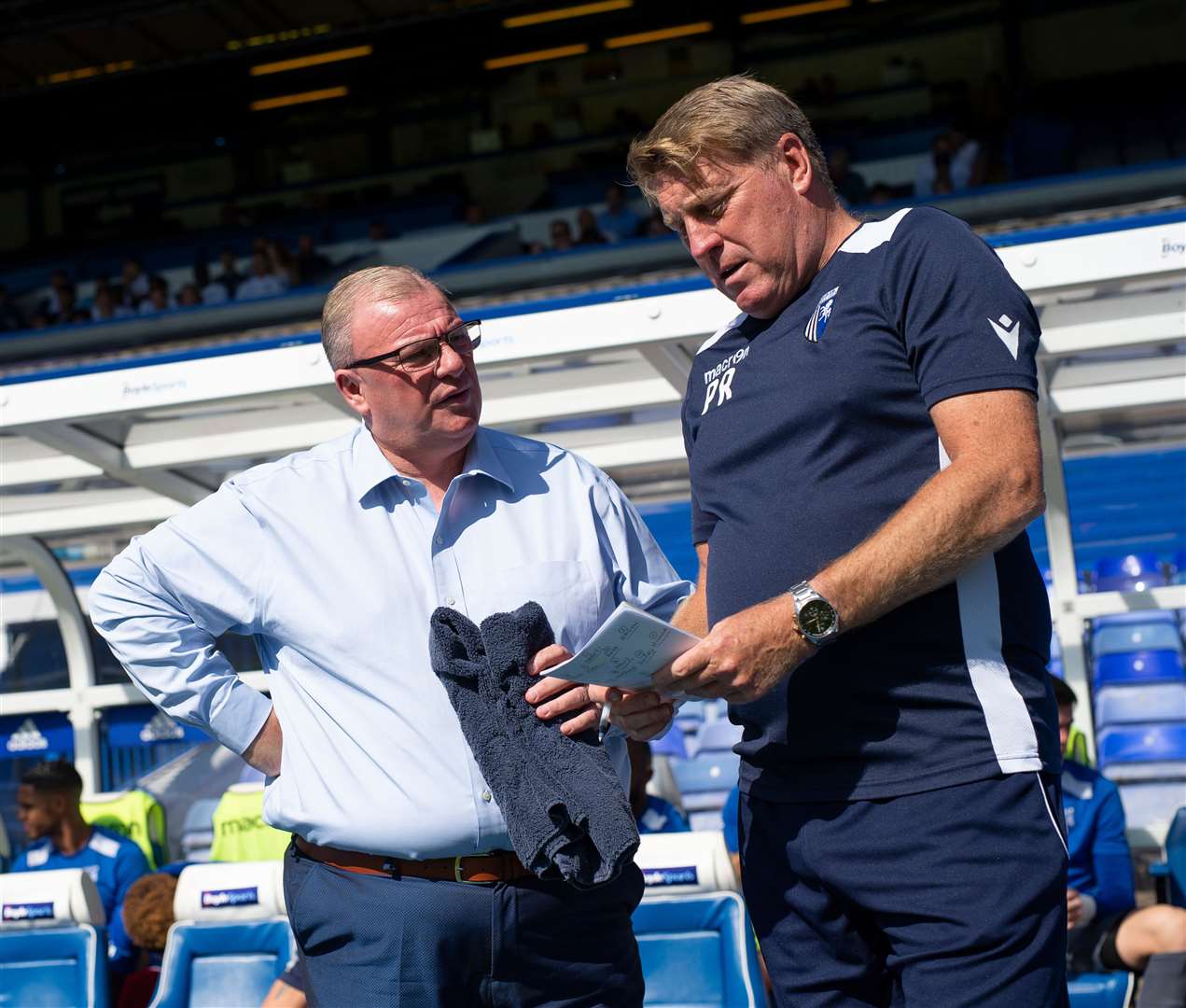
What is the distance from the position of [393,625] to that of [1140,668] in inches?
278

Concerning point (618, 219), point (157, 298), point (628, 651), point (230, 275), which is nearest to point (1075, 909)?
point (628, 651)

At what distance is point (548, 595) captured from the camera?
7.88 ft

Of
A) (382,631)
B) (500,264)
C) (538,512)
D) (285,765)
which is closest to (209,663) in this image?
(285,765)

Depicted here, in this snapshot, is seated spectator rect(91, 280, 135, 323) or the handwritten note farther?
seated spectator rect(91, 280, 135, 323)

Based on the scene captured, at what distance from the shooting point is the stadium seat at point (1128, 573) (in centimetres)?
898

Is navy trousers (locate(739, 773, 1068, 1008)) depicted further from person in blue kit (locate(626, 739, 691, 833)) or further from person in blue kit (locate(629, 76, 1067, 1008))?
person in blue kit (locate(626, 739, 691, 833))

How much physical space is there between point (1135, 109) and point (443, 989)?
671 inches

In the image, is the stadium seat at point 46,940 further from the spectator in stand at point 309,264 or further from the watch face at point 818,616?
the spectator in stand at point 309,264

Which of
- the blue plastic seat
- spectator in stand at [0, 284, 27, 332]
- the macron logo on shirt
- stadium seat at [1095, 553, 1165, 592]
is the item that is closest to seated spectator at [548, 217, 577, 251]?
spectator in stand at [0, 284, 27, 332]

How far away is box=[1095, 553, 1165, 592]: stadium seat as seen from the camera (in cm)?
898

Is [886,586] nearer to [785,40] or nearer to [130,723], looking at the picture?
[130,723]

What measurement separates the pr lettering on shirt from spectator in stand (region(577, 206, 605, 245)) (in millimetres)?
13735

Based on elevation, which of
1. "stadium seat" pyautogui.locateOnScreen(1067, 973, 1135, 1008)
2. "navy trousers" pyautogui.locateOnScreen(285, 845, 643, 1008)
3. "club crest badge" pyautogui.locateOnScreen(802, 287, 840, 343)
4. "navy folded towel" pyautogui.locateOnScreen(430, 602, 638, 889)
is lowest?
"stadium seat" pyautogui.locateOnScreen(1067, 973, 1135, 1008)

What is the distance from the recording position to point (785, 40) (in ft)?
66.0
